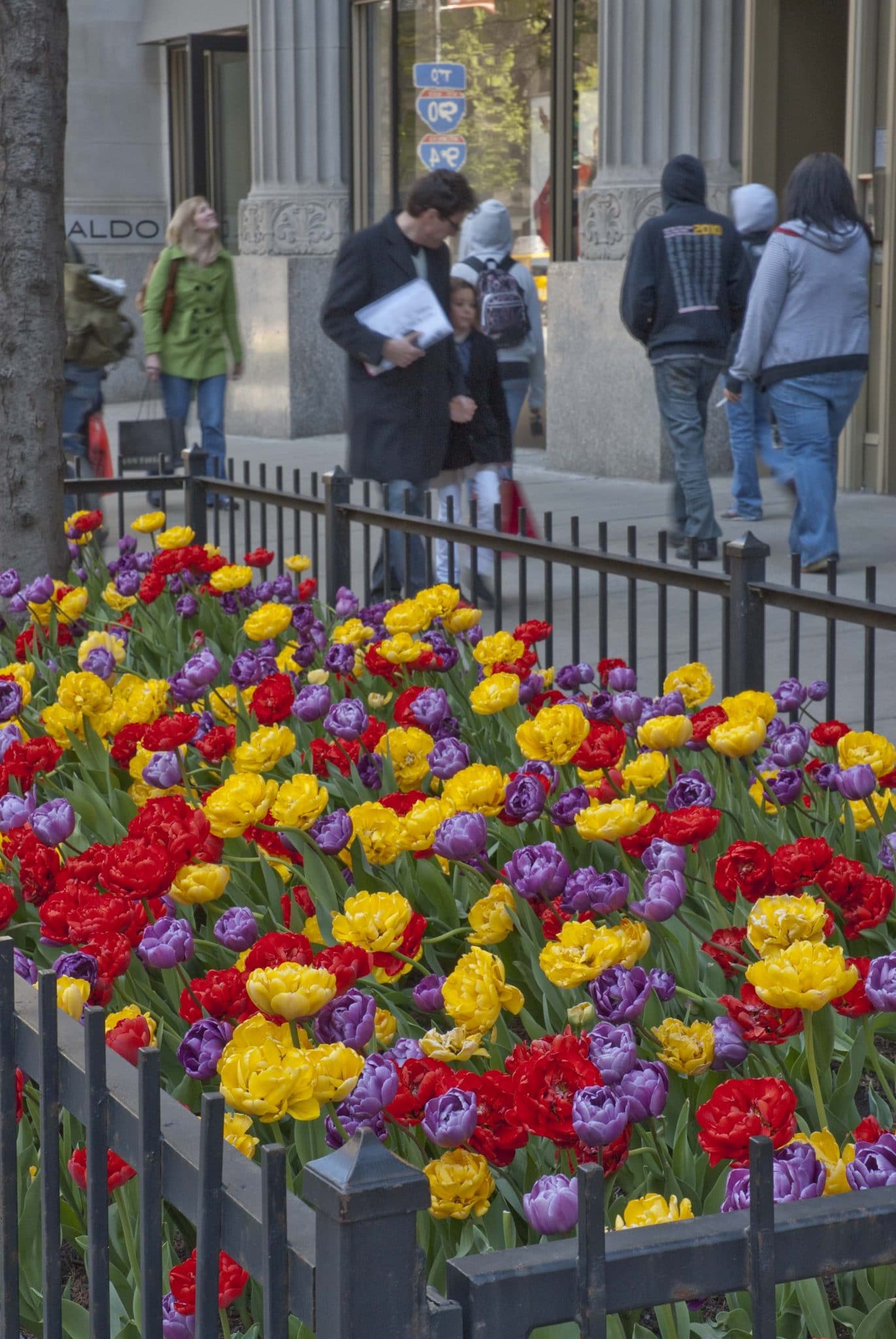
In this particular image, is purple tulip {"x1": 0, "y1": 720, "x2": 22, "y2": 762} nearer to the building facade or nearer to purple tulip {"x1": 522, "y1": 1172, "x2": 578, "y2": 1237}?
purple tulip {"x1": 522, "y1": 1172, "x2": 578, "y2": 1237}

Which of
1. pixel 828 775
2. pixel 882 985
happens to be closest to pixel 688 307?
pixel 828 775

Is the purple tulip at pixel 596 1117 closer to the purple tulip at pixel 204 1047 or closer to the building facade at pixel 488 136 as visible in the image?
the purple tulip at pixel 204 1047

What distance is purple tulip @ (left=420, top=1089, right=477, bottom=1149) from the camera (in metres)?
1.73

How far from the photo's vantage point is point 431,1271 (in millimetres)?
1968

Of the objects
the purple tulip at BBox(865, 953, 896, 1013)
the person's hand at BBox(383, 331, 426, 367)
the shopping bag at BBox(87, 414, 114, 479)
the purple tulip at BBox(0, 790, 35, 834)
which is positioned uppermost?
the person's hand at BBox(383, 331, 426, 367)

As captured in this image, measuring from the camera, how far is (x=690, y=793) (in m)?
2.67

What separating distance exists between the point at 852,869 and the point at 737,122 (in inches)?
396

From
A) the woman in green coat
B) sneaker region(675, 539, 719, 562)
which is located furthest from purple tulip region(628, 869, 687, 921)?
the woman in green coat

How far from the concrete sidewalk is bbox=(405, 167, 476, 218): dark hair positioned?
135 cm

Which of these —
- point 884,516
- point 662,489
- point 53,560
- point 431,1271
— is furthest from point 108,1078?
point 662,489

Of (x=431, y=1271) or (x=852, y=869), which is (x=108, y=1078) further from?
(x=852, y=869)

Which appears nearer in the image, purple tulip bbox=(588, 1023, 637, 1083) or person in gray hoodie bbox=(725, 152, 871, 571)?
purple tulip bbox=(588, 1023, 637, 1083)

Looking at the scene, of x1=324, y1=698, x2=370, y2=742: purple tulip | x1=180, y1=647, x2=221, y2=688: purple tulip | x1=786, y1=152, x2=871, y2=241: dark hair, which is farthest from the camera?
x1=786, y1=152, x2=871, y2=241: dark hair

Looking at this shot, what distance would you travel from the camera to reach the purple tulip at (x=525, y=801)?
8.63ft
